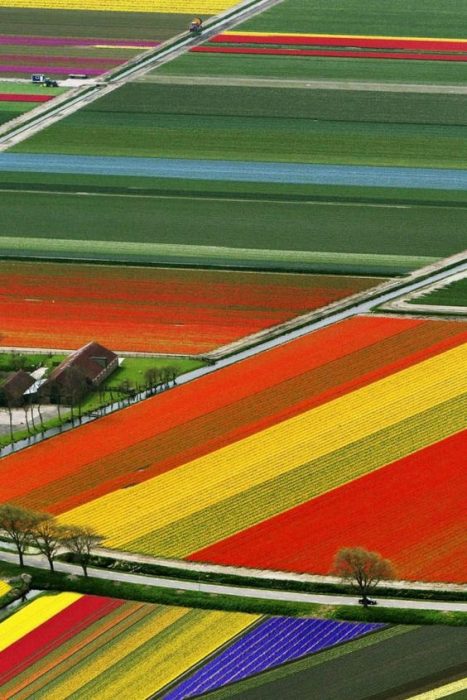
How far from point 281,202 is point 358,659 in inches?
2504

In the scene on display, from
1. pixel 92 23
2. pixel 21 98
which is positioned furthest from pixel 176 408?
pixel 92 23

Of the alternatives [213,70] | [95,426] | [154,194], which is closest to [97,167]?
[154,194]

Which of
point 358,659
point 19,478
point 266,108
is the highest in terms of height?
point 266,108

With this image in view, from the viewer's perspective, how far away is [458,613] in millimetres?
71500

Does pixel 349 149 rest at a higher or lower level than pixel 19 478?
higher

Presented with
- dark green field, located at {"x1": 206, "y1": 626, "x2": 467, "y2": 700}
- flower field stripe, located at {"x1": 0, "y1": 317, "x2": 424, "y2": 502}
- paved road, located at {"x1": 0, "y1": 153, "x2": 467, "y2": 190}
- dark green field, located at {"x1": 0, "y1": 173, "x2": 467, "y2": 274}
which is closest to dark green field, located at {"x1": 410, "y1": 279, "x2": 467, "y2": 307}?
flower field stripe, located at {"x1": 0, "y1": 317, "x2": 424, "y2": 502}

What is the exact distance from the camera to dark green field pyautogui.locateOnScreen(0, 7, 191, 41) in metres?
185

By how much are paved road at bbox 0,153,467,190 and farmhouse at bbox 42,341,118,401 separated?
1444 inches

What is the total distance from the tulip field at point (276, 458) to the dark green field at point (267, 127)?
41625 mm

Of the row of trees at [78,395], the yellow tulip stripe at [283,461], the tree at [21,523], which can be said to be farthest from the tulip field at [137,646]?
the row of trees at [78,395]

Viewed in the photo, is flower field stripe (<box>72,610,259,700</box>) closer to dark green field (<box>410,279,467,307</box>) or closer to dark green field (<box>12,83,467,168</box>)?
dark green field (<box>410,279,467,307</box>)

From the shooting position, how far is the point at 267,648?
69.5 metres

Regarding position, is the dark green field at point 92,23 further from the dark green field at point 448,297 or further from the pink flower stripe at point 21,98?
the dark green field at point 448,297

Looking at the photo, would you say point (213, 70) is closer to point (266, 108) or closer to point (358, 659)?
point (266, 108)
